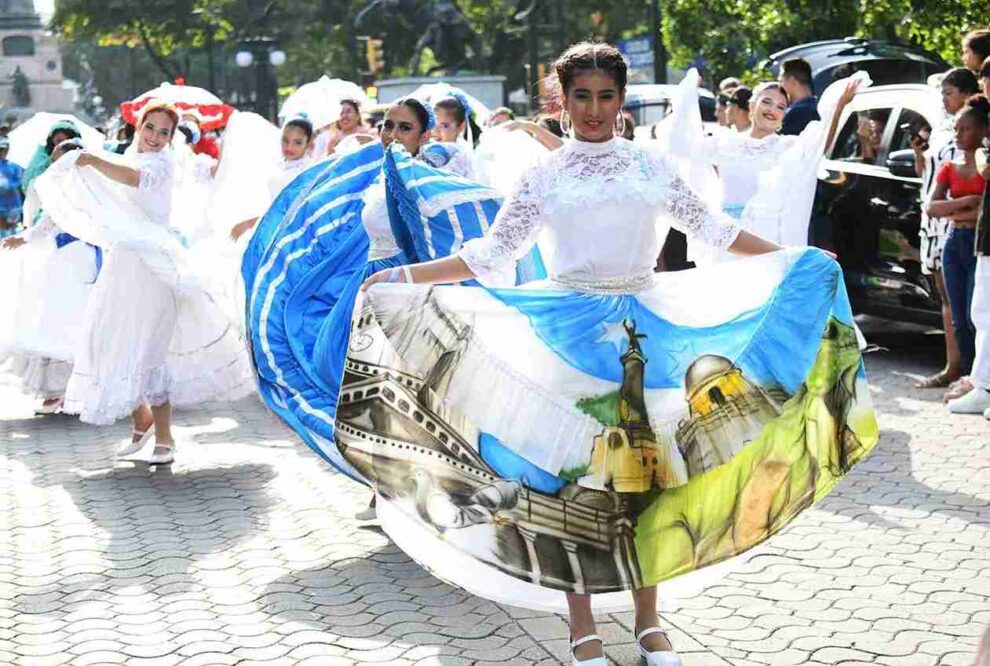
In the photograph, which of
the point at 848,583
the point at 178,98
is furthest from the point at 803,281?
the point at 178,98

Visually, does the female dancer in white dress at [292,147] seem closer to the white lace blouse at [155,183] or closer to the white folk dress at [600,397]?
the white lace blouse at [155,183]

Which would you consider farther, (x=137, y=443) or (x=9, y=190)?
(x=9, y=190)

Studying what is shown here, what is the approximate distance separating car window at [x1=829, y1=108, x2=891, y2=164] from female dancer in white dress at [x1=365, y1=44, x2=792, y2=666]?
710 cm

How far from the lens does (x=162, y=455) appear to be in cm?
896

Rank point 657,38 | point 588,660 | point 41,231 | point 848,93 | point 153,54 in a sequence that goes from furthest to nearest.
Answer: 1. point 153,54
2. point 657,38
3. point 41,231
4. point 848,93
5. point 588,660

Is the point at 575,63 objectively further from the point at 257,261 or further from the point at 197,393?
the point at 197,393

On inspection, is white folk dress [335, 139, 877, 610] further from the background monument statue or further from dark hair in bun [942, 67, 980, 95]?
the background monument statue

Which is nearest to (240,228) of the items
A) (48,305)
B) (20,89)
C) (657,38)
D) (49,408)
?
(48,305)

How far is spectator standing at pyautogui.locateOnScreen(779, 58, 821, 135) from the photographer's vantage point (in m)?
11.8

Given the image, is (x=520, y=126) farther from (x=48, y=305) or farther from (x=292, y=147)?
(x=48, y=305)

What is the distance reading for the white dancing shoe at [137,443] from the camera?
A: 9211 mm

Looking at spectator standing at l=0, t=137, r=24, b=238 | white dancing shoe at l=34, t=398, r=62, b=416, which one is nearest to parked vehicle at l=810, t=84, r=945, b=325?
white dancing shoe at l=34, t=398, r=62, b=416

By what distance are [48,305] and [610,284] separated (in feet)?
22.6

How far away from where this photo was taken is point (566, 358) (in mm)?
4961
